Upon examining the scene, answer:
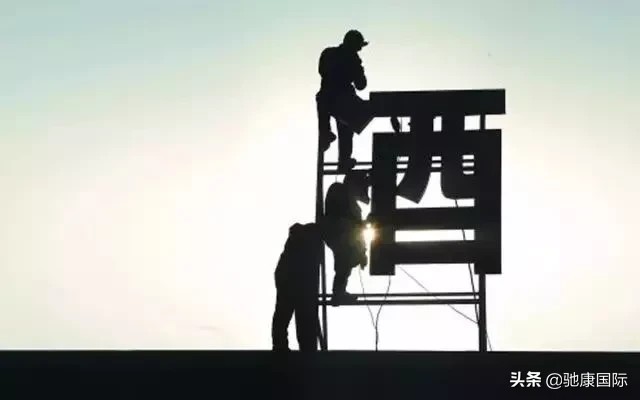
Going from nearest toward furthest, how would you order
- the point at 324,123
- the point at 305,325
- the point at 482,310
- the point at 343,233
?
the point at 305,325 → the point at 482,310 → the point at 343,233 → the point at 324,123

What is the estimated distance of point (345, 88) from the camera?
16.7 meters

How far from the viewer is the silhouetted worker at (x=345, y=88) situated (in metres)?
16.6

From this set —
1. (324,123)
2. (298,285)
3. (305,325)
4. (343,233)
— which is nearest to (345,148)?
(324,123)

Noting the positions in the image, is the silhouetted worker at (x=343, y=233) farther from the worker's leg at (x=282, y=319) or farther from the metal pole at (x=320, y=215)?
Answer: the worker's leg at (x=282, y=319)
